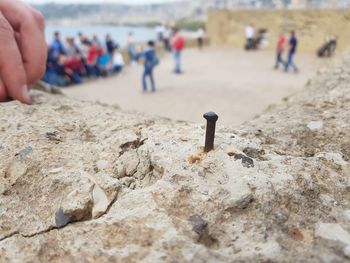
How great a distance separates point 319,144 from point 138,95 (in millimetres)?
7097

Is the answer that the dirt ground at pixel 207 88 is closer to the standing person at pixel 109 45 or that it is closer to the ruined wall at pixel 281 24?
the standing person at pixel 109 45

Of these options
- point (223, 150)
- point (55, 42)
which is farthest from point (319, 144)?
point (55, 42)

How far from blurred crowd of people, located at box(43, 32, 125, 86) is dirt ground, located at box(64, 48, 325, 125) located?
0.38 meters

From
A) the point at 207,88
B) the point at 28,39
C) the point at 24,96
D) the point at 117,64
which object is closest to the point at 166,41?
the point at 117,64

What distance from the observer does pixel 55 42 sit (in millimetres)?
10344

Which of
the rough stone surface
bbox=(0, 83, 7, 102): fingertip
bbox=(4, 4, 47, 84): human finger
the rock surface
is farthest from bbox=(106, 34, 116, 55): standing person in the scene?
the rough stone surface

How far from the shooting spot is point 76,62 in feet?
33.8

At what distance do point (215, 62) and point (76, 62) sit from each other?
5.31m

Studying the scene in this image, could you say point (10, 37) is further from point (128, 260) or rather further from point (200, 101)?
point (200, 101)

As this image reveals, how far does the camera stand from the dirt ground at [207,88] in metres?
7.26

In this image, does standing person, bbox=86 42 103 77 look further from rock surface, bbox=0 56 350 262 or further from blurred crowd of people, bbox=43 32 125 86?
rock surface, bbox=0 56 350 262

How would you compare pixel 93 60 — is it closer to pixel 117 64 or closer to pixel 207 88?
pixel 117 64

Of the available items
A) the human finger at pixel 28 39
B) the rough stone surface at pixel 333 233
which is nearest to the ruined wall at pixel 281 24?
the human finger at pixel 28 39

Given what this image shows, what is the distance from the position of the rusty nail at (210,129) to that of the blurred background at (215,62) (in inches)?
107
